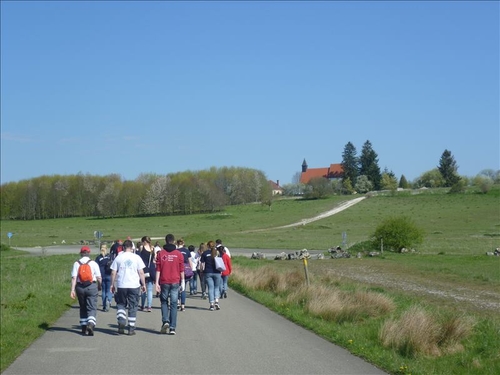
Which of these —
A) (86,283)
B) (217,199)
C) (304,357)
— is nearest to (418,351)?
(304,357)

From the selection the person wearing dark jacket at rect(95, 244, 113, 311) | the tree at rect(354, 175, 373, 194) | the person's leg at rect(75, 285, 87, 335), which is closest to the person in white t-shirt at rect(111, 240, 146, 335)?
the person's leg at rect(75, 285, 87, 335)

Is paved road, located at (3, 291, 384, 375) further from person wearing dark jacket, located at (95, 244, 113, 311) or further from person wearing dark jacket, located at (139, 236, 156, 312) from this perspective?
person wearing dark jacket, located at (95, 244, 113, 311)

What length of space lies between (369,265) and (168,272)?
2351 cm

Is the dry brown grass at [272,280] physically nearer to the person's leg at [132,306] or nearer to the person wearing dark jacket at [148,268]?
the person wearing dark jacket at [148,268]

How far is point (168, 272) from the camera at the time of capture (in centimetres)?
1383

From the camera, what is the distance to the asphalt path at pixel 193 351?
31.4ft

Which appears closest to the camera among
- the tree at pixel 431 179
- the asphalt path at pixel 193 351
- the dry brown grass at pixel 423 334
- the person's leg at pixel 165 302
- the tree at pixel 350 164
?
the asphalt path at pixel 193 351

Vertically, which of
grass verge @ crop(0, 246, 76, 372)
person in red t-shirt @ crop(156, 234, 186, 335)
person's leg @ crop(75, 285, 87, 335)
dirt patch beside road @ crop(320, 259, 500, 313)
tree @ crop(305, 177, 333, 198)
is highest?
tree @ crop(305, 177, 333, 198)

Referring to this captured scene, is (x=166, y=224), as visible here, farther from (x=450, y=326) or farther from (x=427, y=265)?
(x=450, y=326)

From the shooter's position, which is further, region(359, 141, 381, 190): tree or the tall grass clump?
region(359, 141, 381, 190): tree

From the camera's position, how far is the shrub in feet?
147

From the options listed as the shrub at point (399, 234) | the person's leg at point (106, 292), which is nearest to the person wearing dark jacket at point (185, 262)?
the person's leg at point (106, 292)

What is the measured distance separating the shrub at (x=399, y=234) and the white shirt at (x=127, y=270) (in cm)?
3360

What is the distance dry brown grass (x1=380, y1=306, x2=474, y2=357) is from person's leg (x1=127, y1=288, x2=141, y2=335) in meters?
4.78
